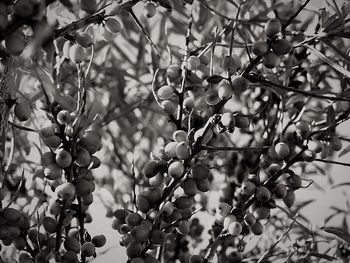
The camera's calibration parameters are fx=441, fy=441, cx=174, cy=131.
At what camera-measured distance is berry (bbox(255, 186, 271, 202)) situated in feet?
2.48

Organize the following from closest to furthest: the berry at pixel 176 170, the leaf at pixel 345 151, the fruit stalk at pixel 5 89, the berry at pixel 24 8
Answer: the berry at pixel 24 8 → the fruit stalk at pixel 5 89 → the berry at pixel 176 170 → the leaf at pixel 345 151

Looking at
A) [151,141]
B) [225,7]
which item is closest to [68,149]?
[225,7]

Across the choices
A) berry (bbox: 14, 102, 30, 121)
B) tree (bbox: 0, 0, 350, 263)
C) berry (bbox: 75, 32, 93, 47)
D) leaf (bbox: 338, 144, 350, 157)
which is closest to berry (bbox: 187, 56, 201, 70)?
tree (bbox: 0, 0, 350, 263)

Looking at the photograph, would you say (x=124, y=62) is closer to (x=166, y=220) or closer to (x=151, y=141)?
(x=151, y=141)

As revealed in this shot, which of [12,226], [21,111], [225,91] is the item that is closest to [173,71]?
[225,91]

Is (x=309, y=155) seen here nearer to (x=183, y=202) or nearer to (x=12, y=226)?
(x=183, y=202)

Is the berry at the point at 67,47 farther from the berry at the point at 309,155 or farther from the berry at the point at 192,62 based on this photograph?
the berry at the point at 309,155

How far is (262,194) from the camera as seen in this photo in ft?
2.48

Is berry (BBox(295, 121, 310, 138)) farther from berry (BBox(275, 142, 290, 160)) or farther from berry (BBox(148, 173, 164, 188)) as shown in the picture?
berry (BBox(148, 173, 164, 188))

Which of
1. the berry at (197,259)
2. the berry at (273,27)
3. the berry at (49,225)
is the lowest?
the berry at (197,259)

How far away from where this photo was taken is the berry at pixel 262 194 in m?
0.76

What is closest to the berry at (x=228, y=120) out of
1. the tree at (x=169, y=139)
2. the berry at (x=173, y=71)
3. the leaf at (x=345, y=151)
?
the tree at (x=169, y=139)

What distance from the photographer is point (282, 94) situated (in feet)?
2.91

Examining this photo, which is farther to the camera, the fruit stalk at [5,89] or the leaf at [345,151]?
the leaf at [345,151]
